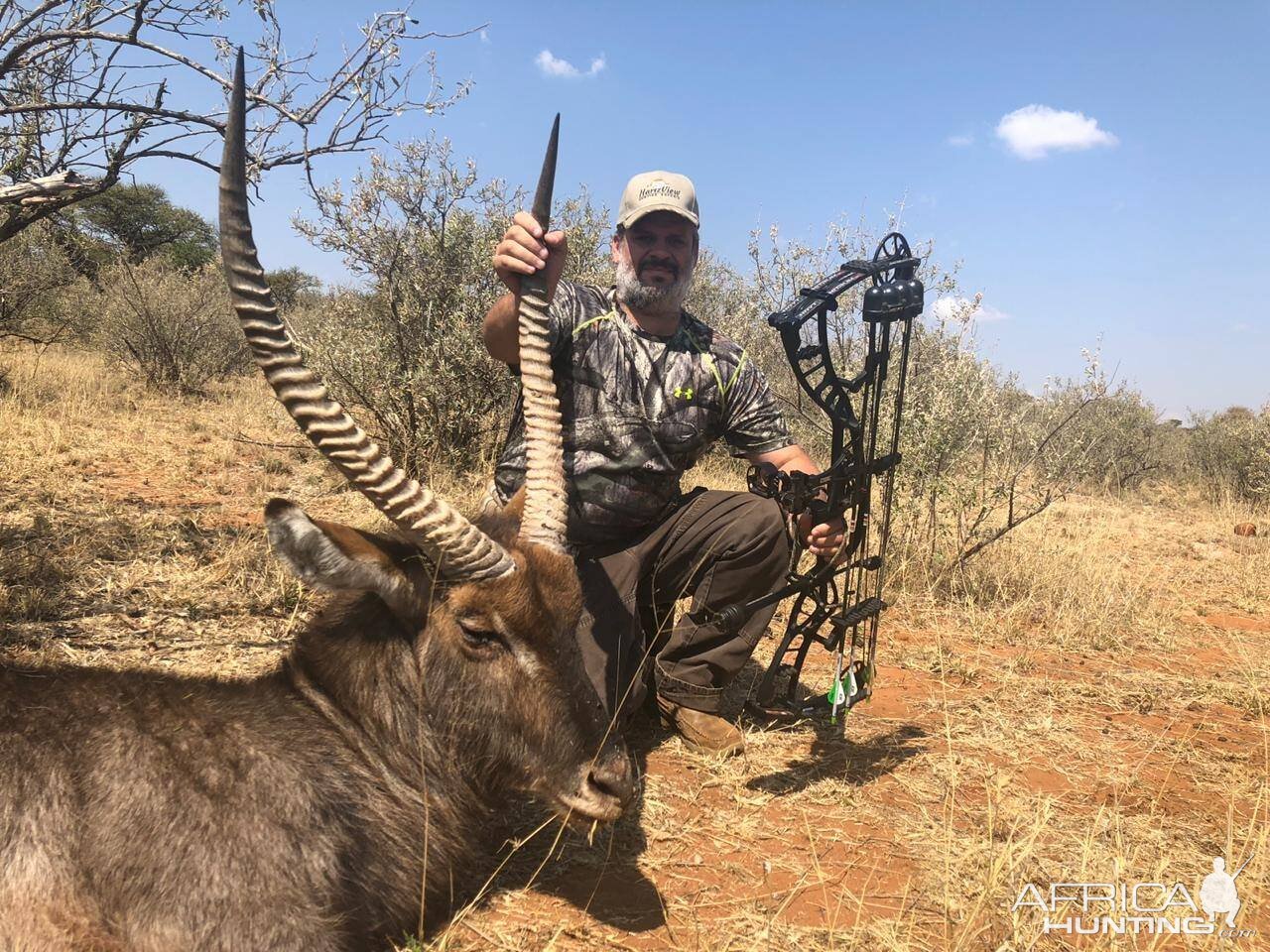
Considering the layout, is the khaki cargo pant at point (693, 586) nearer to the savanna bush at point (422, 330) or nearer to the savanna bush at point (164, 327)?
the savanna bush at point (422, 330)

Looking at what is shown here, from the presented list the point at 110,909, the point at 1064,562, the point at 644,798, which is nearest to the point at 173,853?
the point at 110,909

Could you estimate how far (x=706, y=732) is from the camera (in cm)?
454

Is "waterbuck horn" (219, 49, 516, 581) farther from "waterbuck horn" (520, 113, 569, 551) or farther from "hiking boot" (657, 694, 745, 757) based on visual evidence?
"hiking boot" (657, 694, 745, 757)

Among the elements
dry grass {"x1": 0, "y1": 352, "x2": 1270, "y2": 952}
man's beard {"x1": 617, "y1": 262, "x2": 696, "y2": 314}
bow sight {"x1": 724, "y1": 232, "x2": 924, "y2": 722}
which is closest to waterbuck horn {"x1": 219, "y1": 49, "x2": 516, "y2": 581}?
dry grass {"x1": 0, "y1": 352, "x2": 1270, "y2": 952}

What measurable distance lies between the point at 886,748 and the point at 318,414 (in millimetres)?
3824

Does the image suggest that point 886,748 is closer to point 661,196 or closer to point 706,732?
point 706,732

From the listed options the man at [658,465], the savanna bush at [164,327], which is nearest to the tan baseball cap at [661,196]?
the man at [658,465]

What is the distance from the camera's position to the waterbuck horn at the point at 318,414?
7.09 ft

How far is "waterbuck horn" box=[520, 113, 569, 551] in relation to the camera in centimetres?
305

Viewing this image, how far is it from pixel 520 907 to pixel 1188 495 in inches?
741

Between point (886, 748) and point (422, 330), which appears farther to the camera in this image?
point (422, 330)

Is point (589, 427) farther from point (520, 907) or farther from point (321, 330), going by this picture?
point (321, 330)

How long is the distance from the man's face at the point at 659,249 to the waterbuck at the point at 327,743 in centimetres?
187

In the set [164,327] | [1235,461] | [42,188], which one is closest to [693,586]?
[42,188]
